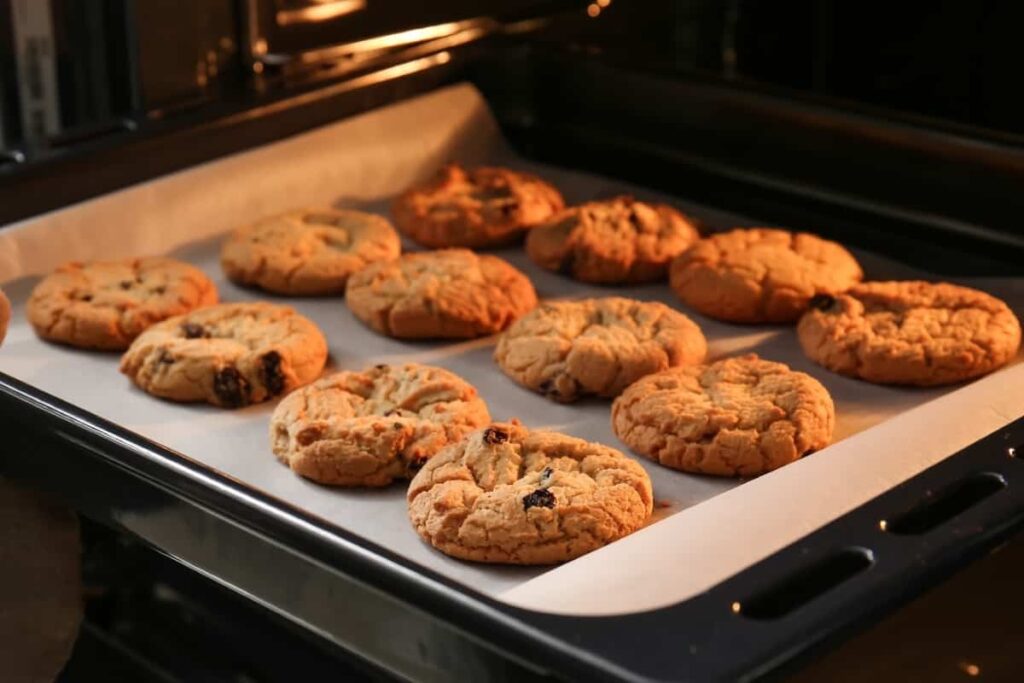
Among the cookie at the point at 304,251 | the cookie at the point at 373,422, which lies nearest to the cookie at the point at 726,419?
the cookie at the point at 373,422

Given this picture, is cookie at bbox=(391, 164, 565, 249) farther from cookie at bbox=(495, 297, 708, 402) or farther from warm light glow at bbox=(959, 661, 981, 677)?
warm light glow at bbox=(959, 661, 981, 677)

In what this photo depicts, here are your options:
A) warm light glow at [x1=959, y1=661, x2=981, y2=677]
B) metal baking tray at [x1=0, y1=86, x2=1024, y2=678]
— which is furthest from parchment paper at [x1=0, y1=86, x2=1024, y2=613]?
warm light glow at [x1=959, y1=661, x2=981, y2=677]

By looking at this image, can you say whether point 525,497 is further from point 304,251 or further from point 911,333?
point 304,251

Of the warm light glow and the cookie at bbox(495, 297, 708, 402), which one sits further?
the cookie at bbox(495, 297, 708, 402)

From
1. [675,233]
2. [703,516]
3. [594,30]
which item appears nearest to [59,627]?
[703,516]

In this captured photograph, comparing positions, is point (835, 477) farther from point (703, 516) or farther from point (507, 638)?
point (507, 638)

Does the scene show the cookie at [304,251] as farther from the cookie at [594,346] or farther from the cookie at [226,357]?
the cookie at [594,346]
